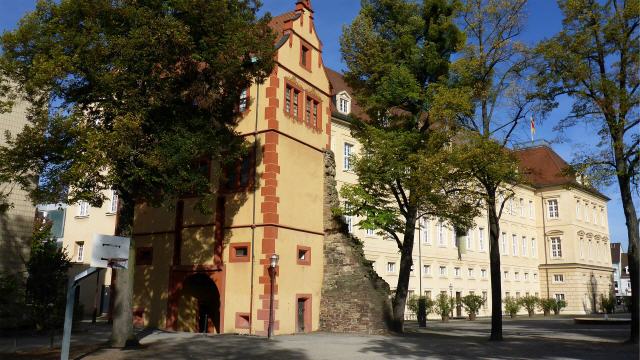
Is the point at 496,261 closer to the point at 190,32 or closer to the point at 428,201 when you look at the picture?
the point at 428,201

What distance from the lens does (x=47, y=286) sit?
22.4m

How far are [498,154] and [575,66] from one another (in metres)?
4.47

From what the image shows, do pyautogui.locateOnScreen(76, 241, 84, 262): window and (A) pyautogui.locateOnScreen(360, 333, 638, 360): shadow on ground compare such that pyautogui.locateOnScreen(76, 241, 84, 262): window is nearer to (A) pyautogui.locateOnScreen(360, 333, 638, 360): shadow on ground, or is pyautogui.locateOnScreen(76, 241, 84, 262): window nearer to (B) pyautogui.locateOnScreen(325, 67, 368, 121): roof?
(B) pyautogui.locateOnScreen(325, 67, 368, 121): roof

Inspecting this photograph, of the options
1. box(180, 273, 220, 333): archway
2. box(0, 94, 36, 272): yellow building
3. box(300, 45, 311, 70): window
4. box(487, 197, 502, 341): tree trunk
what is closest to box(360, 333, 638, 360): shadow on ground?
box(487, 197, 502, 341): tree trunk

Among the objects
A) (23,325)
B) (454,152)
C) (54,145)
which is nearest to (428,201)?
(454,152)

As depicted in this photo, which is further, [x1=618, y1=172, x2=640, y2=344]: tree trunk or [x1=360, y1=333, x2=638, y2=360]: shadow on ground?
[x1=618, y1=172, x2=640, y2=344]: tree trunk

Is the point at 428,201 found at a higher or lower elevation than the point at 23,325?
higher

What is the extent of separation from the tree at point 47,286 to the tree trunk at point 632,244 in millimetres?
20554

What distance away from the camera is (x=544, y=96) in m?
22.3

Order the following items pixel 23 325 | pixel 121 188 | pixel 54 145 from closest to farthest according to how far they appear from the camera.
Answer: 1. pixel 54 145
2. pixel 121 188
3. pixel 23 325

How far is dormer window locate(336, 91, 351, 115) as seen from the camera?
39.2m

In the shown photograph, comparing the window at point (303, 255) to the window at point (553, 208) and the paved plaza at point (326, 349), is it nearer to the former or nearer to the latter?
the paved plaza at point (326, 349)

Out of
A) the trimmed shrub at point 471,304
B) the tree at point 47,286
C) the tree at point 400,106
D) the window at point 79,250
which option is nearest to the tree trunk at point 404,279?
the tree at point 400,106

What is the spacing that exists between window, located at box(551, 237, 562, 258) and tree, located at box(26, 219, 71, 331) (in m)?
52.2
